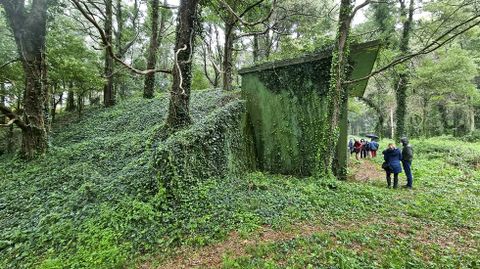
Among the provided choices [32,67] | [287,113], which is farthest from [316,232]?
[32,67]

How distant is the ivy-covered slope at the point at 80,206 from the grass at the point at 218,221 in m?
0.02

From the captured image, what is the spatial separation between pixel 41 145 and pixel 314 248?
27.7 ft

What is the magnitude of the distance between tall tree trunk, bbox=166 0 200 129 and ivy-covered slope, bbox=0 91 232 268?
113 centimetres

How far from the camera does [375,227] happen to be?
4.68 meters

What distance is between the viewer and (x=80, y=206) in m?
5.12

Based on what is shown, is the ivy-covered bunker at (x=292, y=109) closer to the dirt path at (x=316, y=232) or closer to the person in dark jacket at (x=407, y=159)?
the person in dark jacket at (x=407, y=159)

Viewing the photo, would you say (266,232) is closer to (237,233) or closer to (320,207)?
(237,233)

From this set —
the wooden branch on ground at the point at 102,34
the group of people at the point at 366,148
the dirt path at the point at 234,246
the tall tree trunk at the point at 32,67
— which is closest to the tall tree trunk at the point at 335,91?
the dirt path at the point at 234,246

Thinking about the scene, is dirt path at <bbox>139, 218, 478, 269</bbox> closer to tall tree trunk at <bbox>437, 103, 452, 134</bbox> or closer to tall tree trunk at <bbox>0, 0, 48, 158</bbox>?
tall tree trunk at <bbox>0, 0, 48, 158</bbox>

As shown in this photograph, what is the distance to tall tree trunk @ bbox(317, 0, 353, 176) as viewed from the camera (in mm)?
7301

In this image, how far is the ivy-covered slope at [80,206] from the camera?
13.7 feet

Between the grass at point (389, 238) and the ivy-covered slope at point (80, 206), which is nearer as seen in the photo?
the grass at point (389, 238)

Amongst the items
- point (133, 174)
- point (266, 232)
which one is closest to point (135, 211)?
point (133, 174)

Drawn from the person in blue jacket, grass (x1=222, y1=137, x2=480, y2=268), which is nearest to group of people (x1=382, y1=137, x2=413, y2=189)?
the person in blue jacket
